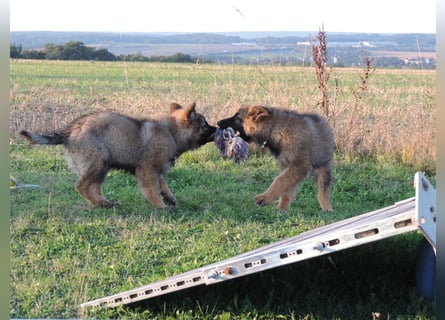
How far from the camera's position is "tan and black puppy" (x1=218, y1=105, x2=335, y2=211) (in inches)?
305

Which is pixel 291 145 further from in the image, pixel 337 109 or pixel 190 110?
pixel 337 109

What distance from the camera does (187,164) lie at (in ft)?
31.2

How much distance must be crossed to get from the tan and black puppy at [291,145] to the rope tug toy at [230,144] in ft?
0.39

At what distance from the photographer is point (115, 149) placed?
7672mm

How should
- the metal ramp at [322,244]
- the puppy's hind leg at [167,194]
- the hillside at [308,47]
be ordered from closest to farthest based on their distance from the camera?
the metal ramp at [322,244]
the puppy's hind leg at [167,194]
the hillside at [308,47]

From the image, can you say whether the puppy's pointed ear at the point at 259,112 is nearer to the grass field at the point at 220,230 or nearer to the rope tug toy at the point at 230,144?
the rope tug toy at the point at 230,144

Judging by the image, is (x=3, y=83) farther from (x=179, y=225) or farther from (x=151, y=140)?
(x=151, y=140)

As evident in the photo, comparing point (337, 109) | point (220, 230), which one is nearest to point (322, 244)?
point (220, 230)

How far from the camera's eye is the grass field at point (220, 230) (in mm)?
4809

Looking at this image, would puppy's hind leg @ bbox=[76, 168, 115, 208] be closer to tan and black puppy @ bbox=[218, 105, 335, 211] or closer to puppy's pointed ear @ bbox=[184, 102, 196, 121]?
puppy's pointed ear @ bbox=[184, 102, 196, 121]

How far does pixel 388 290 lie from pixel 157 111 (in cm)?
702

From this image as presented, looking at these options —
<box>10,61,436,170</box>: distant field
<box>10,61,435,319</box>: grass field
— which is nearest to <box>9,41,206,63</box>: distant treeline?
<box>10,61,436,170</box>: distant field

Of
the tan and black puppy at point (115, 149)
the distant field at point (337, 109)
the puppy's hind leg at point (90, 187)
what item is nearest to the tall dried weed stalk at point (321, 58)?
the distant field at point (337, 109)

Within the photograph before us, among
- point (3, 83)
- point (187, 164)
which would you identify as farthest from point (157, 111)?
point (3, 83)
